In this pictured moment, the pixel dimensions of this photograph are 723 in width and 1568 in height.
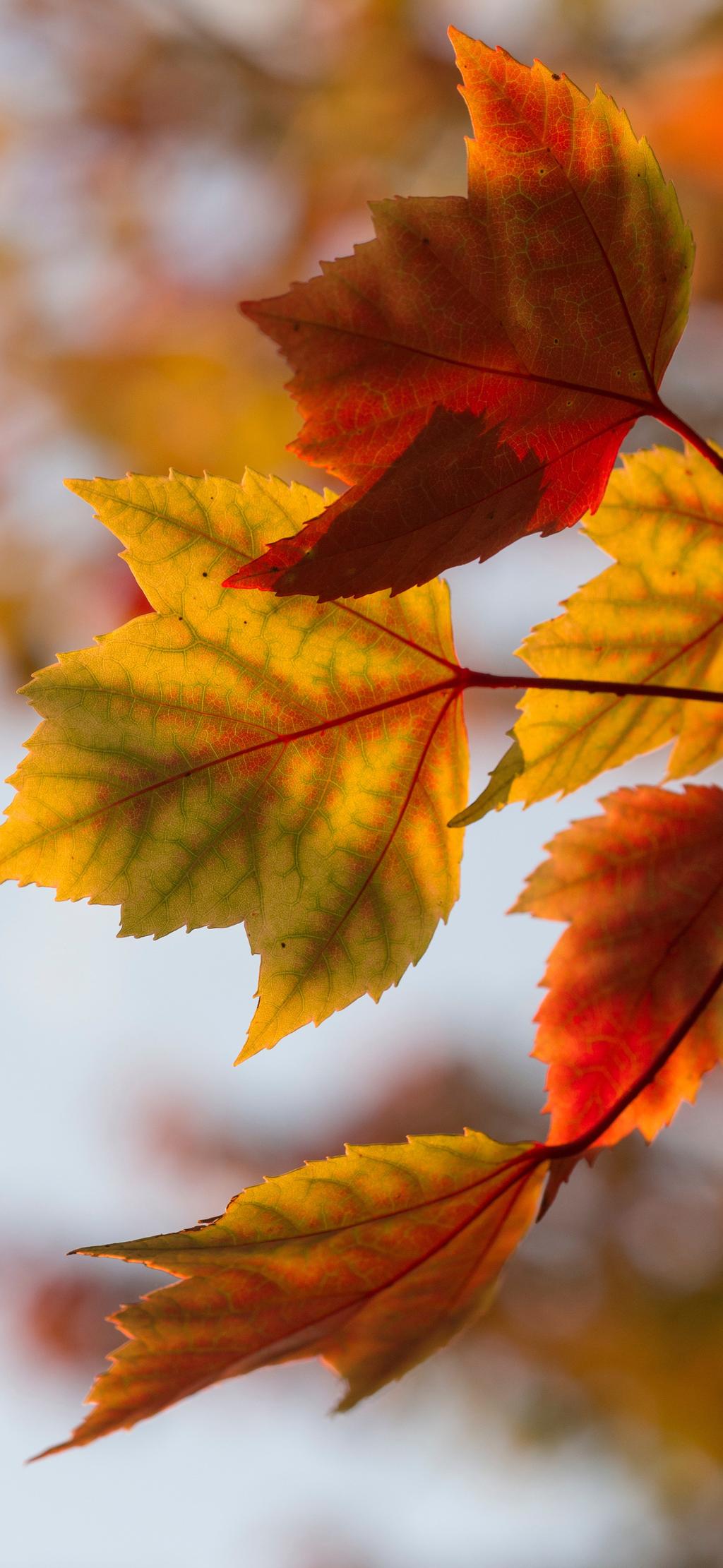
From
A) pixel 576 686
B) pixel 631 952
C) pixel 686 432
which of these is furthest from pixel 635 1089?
pixel 686 432

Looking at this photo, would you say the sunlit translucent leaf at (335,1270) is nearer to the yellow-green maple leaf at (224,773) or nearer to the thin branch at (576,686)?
the yellow-green maple leaf at (224,773)

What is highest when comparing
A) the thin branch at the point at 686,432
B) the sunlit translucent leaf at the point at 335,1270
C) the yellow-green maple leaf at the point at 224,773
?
the thin branch at the point at 686,432

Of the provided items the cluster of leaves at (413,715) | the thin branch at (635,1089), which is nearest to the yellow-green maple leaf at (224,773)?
the cluster of leaves at (413,715)

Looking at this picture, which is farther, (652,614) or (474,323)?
(652,614)

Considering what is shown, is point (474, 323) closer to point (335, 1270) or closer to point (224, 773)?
point (224, 773)

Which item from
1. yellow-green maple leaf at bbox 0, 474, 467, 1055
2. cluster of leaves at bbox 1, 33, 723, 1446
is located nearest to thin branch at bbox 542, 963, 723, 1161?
cluster of leaves at bbox 1, 33, 723, 1446

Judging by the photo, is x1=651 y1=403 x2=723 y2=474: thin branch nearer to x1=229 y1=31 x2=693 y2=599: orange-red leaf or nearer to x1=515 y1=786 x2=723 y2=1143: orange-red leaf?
x1=229 y1=31 x2=693 y2=599: orange-red leaf
